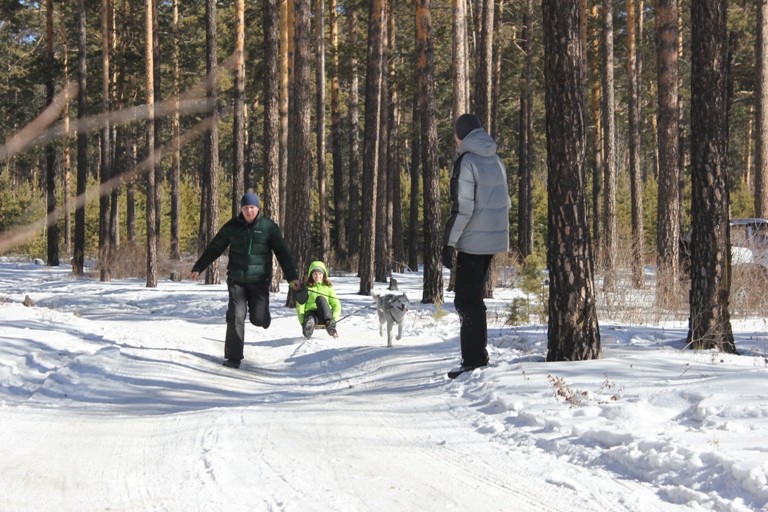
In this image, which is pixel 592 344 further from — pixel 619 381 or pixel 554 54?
pixel 554 54

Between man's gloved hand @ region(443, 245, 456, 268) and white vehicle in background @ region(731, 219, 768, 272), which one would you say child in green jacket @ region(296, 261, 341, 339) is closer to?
man's gloved hand @ region(443, 245, 456, 268)

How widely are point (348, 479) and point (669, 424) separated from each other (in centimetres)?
205

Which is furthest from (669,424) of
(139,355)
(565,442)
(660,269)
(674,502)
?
(660,269)

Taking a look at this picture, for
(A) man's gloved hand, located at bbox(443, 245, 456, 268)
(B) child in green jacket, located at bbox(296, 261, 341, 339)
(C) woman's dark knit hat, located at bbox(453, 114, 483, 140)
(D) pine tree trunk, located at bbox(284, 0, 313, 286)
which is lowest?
(B) child in green jacket, located at bbox(296, 261, 341, 339)

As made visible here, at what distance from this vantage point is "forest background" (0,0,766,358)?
1762 cm

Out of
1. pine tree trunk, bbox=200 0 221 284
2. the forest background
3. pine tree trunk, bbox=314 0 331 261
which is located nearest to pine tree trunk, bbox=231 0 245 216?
the forest background

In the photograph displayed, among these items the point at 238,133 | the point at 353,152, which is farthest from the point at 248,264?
the point at 353,152

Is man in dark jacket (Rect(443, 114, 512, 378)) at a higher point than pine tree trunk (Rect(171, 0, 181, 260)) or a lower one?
lower

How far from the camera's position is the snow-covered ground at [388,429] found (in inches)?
161

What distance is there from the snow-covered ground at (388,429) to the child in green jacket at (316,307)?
140 centimetres

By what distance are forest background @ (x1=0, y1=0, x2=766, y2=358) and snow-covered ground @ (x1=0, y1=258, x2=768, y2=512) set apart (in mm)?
2593

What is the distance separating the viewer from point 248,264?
9891 mm

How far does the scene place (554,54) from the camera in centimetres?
757

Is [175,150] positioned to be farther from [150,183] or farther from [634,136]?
[634,136]
